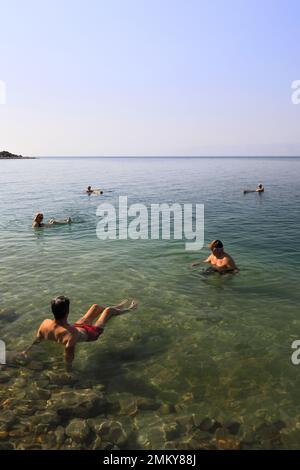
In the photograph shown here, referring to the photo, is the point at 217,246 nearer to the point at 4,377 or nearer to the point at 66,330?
the point at 66,330

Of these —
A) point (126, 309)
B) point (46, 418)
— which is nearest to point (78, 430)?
point (46, 418)

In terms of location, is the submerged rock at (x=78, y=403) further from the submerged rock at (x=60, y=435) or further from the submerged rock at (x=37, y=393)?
the submerged rock at (x=60, y=435)

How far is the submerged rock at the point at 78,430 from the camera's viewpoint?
665cm

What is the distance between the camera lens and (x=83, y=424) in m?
6.95

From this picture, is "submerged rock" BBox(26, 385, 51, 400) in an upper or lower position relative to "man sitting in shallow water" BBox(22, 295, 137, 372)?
lower

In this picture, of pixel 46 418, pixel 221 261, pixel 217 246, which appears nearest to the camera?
pixel 46 418

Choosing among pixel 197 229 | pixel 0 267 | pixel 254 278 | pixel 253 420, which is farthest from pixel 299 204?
pixel 253 420

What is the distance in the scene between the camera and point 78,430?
6816mm

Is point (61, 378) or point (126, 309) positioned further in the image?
point (126, 309)

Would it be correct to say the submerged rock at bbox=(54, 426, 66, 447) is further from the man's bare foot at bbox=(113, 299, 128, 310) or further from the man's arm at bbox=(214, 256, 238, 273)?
the man's arm at bbox=(214, 256, 238, 273)

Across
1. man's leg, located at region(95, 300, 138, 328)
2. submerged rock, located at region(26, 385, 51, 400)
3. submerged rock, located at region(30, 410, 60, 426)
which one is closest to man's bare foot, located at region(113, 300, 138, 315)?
man's leg, located at region(95, 300, 138, 328)

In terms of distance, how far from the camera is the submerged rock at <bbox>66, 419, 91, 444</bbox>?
21.8ft

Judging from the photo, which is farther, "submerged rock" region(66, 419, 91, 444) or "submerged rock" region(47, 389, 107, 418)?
"submerged rock" region(47, 389, 107, 418)
